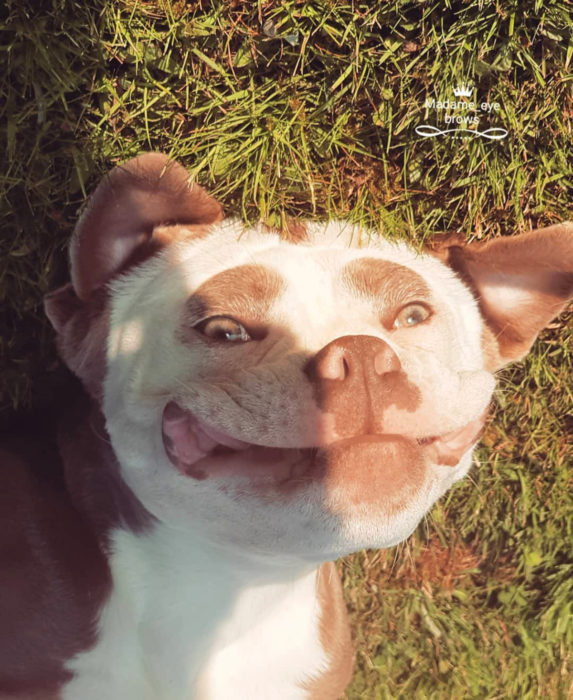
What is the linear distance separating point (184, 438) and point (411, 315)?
0.79 m

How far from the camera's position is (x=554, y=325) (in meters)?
3.89

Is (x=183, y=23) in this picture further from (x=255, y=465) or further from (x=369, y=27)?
(x=255, y=465)

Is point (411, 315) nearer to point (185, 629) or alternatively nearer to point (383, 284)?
point (383, 284)

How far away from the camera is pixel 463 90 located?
3.53 meters

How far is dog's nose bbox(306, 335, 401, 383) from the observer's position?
6.34 ft

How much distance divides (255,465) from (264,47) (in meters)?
2.09

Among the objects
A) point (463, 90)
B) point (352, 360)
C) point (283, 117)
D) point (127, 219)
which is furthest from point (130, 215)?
point (463, 90)

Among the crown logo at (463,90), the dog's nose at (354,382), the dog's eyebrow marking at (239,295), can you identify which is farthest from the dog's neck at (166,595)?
the crown logo at (463,90)

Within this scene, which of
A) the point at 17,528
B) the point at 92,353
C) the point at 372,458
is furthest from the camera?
the point at 17,528

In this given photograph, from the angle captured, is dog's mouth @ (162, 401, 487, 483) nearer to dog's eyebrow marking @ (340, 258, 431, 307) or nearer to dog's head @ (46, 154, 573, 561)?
dog's head @ (46, 154, 573, 561)

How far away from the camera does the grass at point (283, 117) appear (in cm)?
331

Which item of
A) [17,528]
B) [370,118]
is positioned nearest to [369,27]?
[370,118]

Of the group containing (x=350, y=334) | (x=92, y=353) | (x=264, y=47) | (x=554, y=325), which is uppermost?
(x=264, y=47)

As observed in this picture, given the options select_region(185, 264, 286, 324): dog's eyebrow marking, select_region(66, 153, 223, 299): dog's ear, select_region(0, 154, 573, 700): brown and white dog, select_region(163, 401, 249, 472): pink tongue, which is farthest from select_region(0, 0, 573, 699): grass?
select_region(163, 401, 249, 472): pink tongue
